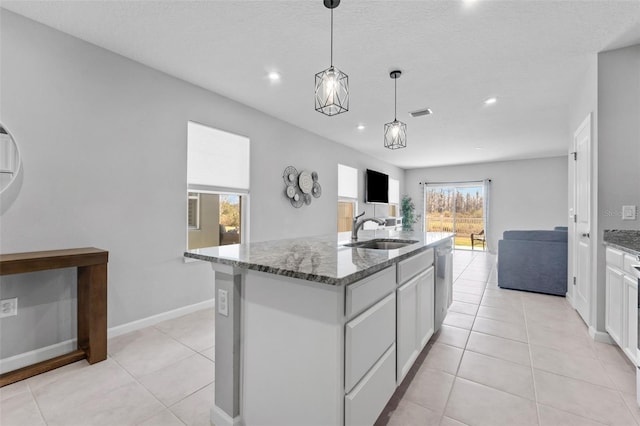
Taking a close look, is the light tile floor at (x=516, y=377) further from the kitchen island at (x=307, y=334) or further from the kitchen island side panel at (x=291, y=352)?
the kitchen island side panel at (x=291, y=352)

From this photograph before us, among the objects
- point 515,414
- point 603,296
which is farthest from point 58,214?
point 603,296

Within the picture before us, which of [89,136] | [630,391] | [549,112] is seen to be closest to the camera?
[630,391]

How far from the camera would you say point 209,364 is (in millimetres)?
2184

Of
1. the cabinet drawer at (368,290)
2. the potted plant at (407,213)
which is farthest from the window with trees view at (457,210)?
the cabinet drawer at (368,290)

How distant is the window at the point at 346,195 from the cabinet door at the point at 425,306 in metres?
3.68

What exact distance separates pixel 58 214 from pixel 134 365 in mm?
1317

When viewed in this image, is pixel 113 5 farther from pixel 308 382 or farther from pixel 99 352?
pixel 308 382

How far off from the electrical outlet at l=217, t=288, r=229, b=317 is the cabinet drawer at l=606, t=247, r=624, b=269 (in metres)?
2.83

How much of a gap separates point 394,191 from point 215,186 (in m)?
6.28

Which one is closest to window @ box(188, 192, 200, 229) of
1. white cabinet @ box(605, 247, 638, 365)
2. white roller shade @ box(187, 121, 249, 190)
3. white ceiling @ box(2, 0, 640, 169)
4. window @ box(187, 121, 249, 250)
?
window @ box(187, 121, 249, 250)

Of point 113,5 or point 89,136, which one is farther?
point 89,136

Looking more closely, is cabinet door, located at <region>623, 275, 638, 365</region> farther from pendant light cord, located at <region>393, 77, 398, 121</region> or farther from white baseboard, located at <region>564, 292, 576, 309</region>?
pendant light cord, located at <region>393, 77, 398, 121</region>

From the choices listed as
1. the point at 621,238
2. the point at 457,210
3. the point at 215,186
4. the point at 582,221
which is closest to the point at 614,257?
the point at 621,238

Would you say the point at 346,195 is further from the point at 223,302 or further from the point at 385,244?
the point at 223,302
